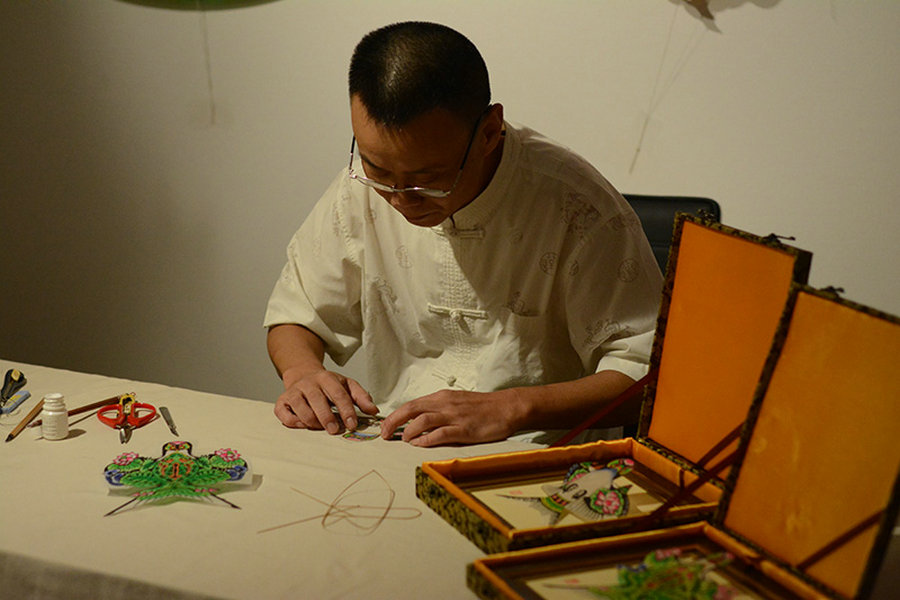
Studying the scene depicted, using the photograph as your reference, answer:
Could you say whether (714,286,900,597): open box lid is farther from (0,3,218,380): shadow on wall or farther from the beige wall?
(0,3,218,380): shadow on wall

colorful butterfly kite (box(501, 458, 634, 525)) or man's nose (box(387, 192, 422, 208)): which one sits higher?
man's nose (box(387, 192, 422, 208))

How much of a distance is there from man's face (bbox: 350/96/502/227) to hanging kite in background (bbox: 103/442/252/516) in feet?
1.66

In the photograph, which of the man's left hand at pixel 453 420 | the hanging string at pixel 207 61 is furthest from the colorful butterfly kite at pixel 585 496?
the hanging string at pixel 207 61

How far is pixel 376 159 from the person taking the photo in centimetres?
143

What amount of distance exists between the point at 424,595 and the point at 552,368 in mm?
886

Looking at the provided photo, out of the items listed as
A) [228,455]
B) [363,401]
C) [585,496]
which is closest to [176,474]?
[228,455]

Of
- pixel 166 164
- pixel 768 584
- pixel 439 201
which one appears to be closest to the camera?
pixel 768 584

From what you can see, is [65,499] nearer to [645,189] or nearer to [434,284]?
[434,284]

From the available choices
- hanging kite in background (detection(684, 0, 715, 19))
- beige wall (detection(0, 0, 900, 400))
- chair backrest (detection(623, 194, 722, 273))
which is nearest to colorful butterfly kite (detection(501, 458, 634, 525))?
chair backrest (detection(623, 194, 722, 273))

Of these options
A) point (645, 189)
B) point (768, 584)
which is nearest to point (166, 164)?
point (645, 189)

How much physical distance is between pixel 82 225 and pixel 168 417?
Answer: 6.69 feet

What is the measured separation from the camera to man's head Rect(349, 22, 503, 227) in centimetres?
139

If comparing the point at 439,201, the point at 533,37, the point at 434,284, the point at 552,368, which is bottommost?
the point at 552,368

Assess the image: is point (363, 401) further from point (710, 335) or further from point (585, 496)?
point (710, 335)
